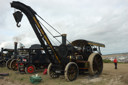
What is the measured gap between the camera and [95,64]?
1040 centimetres

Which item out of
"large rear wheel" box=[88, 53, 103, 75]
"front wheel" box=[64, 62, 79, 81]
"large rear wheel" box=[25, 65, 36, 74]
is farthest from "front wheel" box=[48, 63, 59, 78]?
"large rear wheel" box=[25, 65, 36, 74]

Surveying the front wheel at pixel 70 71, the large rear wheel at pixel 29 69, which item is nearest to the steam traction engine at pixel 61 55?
the front wheel at pixel 70 71

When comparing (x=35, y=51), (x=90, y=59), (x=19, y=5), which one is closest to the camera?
(x=19, y=5)

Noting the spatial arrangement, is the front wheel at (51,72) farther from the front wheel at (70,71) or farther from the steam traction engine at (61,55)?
the front wheel at (70,71)

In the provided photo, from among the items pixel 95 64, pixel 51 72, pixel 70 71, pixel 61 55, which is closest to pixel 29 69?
pixel 51 72

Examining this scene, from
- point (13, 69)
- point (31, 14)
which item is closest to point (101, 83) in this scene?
point (31, 14)

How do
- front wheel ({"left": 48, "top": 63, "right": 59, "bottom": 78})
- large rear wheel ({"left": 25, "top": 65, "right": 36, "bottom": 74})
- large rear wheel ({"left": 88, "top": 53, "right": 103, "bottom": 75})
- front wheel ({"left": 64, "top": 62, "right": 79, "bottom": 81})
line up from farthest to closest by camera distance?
large rear wheel ({"left": 25, "top": 65, "right": 36, "bottom": 74})
large rear wheel ({"left": 88, "top": 53, "right": 103, "bottom": 75})
front wheel ({"left": 48, "top": 63, "right": 59, "bottom": 78})
front wheel ({"left": 64, "top": 62, "right": 79, "bottom": 81})

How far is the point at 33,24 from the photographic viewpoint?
339 inches

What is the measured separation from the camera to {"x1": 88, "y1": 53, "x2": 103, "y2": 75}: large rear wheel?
31.7ft

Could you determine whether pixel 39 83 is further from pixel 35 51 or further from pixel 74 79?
pixel 35 51

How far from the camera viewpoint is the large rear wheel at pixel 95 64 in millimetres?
9672

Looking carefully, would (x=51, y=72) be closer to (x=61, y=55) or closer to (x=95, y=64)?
(x=61, y=55)

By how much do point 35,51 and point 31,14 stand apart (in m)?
5.46

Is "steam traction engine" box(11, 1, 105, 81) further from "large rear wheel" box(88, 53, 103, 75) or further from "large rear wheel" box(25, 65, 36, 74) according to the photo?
"large rear wheel" box(25, 65, 36, 74)
